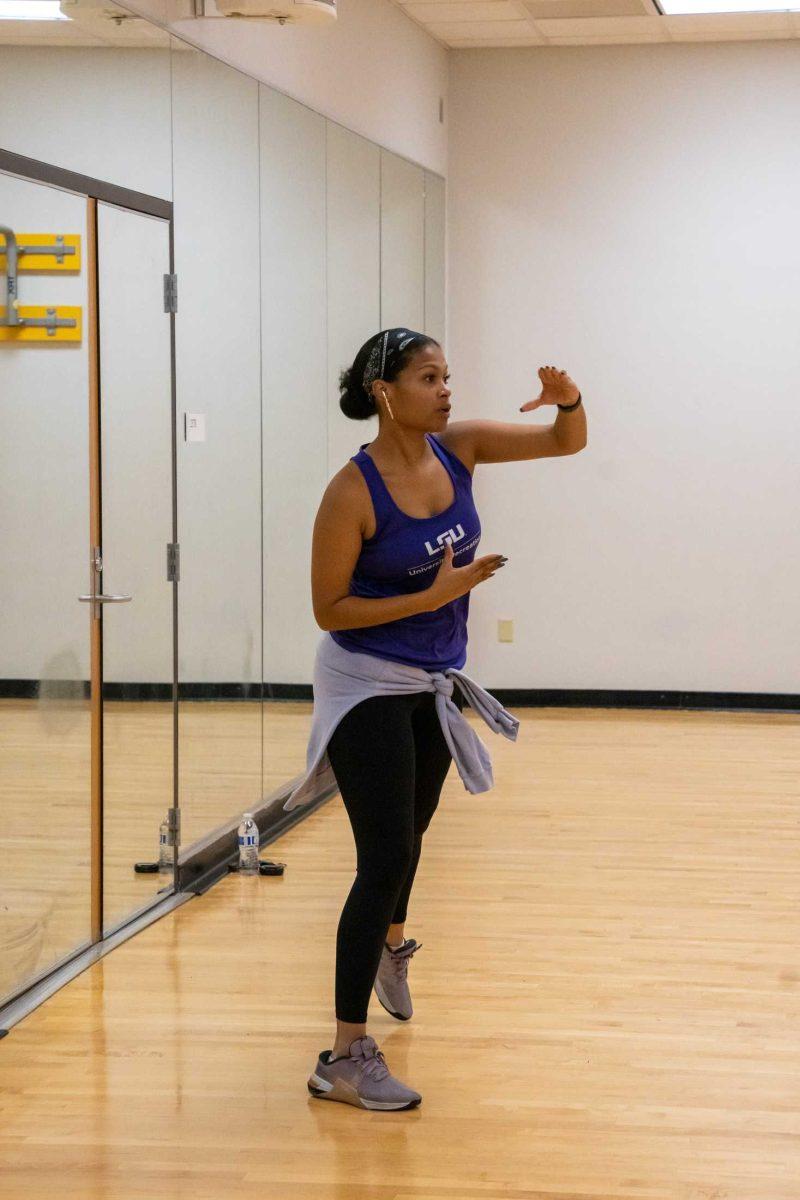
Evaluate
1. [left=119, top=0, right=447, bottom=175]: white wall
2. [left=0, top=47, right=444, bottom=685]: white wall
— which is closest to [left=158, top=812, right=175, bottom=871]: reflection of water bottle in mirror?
A: [left=0, top=47, right=444, bottom=685]: white wall

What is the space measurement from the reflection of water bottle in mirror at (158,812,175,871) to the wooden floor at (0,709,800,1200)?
136mm

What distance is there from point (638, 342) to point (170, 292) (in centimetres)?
409

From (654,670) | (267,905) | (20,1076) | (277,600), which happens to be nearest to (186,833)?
(267,905)

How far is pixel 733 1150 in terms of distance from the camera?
9.91ft

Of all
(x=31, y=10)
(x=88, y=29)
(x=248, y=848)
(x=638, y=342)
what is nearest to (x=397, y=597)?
(x=31, y=10)

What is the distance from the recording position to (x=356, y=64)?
6.46m

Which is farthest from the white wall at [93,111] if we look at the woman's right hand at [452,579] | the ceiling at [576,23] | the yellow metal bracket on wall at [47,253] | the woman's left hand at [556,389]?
the ceiling at [576,23]

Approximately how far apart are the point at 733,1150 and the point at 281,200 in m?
3.64

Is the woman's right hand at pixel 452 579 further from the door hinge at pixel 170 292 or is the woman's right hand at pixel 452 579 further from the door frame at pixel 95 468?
the door hinge at pixel 170 292

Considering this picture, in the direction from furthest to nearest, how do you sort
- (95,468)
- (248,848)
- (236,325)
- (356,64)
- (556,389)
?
(356,64) < (236,325) < (248,848) < (95,468) < (556,389)

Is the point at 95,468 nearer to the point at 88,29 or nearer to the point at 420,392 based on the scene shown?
the point at 88,29

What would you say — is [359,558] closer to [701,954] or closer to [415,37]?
[701,954]

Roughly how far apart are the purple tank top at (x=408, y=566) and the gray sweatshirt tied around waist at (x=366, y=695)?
0.9 inches

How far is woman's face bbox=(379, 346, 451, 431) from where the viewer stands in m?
3.23
